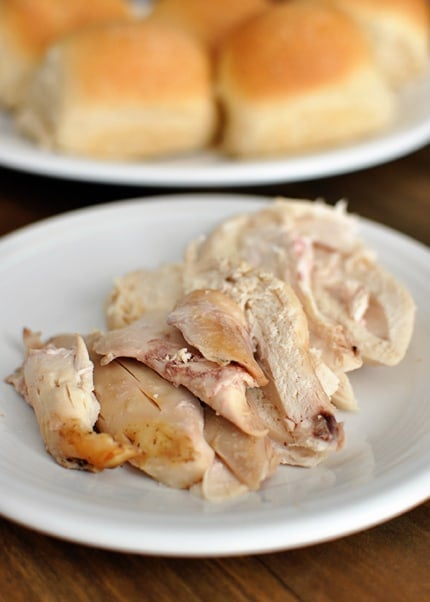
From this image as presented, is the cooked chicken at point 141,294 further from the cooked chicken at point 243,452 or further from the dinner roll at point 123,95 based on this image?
the dinner roll at point 123,95

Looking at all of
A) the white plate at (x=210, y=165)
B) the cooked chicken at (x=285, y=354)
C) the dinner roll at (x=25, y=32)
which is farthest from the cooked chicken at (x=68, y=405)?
the dinner roll at (x=25, y=32)

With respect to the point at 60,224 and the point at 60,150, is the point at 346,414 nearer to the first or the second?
the point at 60,224

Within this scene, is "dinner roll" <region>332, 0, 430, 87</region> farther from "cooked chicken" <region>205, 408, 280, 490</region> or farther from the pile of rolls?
"cooked chicken" <region>205, 408, 280, 490</region>

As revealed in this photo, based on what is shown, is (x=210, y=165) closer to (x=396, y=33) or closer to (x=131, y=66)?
(x=131, y=66)

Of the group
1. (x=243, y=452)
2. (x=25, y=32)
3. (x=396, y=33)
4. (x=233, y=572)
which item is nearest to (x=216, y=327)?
(x=243, y=452)

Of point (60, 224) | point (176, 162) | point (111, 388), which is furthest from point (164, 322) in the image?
point (176, 162)

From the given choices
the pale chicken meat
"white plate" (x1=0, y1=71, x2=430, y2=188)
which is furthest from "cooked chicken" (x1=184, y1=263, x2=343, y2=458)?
"white plate" (x1=0, y1=71, x2=430, y2=188)
